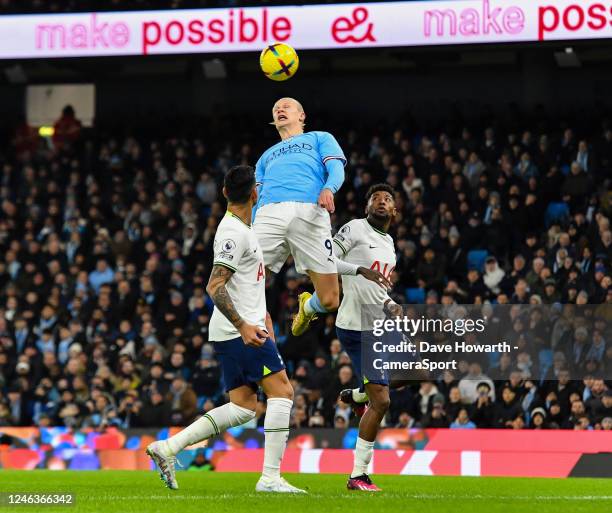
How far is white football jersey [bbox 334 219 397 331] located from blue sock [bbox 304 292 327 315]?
232 millimetres

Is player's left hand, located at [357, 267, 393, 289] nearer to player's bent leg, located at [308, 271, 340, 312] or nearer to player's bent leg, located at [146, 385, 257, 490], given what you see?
player's bent leg, located at [308, 271, 340, 312]

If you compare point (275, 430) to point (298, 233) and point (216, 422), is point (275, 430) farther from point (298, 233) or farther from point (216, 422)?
point (298, 233)

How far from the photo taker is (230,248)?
30.8ft

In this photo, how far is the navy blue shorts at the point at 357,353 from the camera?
36.5ft

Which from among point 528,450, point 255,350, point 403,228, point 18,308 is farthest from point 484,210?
point 255,350

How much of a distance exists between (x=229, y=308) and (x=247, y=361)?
529 millimetres

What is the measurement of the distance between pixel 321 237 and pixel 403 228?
33.0 feet

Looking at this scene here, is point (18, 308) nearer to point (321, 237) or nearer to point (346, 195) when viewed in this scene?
point (346, 195)

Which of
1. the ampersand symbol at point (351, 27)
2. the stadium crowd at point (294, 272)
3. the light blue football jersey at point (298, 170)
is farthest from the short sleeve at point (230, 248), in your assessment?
the ampersand symbol at point (351, 27)

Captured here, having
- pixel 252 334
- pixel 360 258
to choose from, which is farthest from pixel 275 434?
pixel 360 258

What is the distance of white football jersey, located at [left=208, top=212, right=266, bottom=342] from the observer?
370 inches

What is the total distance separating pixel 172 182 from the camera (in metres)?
24.8

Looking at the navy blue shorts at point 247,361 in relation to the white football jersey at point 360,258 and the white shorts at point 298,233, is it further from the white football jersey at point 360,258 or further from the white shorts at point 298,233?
the white football jersey at point 360,258

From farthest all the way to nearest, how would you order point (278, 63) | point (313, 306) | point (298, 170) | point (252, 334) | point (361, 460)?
point (278, 63)
point (313, 306)
point (298, 170)
point (361, 460)
point (252, 334)
